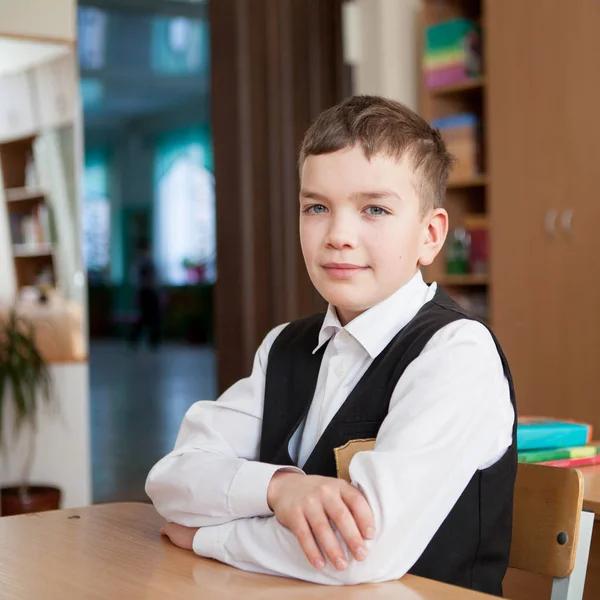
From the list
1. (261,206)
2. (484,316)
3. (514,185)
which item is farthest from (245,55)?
(484,316)

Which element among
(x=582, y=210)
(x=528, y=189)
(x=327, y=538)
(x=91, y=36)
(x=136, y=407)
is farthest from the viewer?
(x=91, y=36)

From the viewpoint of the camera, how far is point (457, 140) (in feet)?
14.4

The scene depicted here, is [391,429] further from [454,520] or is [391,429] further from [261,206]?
[261,206]

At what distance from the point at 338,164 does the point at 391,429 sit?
315 mm

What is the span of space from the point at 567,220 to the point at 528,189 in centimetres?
25

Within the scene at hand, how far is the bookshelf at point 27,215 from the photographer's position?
177 inches

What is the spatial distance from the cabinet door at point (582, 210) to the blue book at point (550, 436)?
212 cm

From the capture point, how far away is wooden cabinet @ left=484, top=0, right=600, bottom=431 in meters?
3.69

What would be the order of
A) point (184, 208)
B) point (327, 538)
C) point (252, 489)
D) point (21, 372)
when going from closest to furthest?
point (327, 538) → point (252, 489) → point (21, 372) → point (184, 208)

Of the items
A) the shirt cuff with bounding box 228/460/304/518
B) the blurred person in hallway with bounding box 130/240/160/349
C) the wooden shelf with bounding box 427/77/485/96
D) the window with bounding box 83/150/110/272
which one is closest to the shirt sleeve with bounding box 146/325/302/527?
the shirt cuff with bounding box 228/460/304/518

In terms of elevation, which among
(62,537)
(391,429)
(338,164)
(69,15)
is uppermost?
(69,15)

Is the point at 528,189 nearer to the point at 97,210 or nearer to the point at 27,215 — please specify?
the point at 27,215

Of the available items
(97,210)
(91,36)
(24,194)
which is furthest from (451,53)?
(97,210)

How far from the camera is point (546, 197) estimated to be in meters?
3.85
